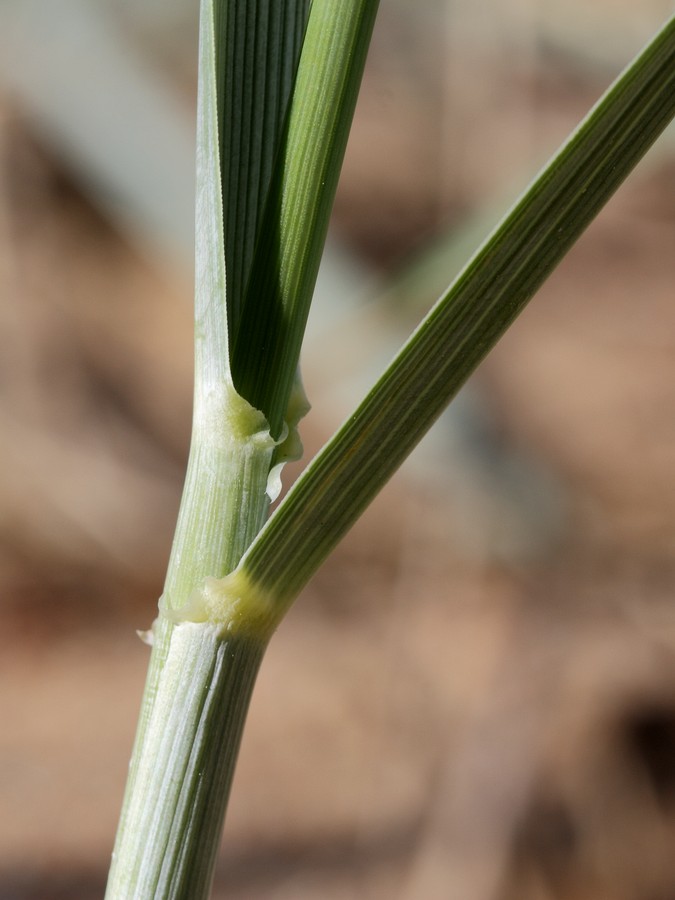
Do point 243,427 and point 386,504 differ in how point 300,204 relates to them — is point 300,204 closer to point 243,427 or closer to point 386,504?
point 243,427

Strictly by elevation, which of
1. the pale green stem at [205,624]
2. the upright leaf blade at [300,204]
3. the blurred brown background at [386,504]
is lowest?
the pale green stem at [205,624]

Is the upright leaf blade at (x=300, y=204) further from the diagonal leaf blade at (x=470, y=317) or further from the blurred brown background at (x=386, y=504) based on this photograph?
the blurred brown background at (x=386, y=504)

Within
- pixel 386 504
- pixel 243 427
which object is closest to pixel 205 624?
pixel 243 427

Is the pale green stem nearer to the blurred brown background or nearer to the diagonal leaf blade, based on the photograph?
the diagonal leaf blade

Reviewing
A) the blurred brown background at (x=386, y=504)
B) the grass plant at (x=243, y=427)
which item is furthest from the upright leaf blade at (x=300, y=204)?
the blurred brown background at (x=386, y=504)

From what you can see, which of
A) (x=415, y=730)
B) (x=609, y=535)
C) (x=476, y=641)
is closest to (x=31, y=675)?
(x=415, y=730)
